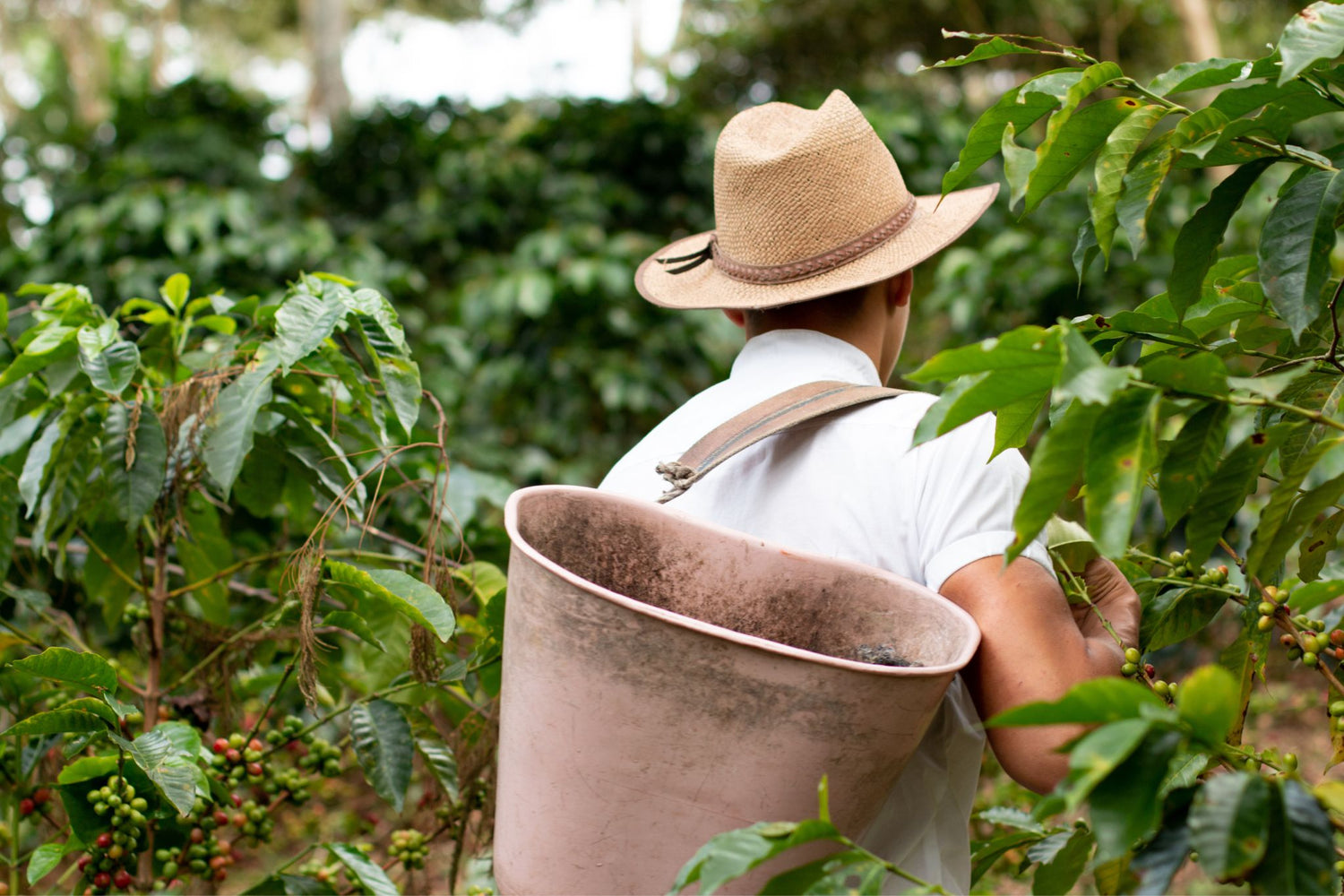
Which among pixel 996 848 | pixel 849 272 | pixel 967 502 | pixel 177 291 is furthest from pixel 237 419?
pixel 996 848

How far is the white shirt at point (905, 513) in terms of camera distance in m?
1.11

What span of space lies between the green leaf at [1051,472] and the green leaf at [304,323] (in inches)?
40.6

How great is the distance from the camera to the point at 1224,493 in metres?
0.90

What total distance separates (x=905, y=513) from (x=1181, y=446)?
0.34 m

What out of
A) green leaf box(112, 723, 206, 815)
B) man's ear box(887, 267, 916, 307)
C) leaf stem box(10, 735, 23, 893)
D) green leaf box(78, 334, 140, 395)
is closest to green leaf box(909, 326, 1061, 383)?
man's ear box(887, 267, 916, 307)

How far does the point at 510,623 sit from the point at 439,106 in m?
5.02

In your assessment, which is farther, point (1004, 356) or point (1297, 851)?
point (1004, 356)

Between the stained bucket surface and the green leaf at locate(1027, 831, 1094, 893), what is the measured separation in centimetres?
16

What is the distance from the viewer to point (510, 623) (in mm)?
1097

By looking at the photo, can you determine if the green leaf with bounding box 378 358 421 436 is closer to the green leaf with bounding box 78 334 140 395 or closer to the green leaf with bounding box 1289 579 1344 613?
the green leaf with bounding box 78 334 140 395

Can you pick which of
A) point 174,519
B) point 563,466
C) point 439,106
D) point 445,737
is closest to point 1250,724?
point 563,466

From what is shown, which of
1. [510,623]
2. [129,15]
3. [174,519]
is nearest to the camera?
[510,623]

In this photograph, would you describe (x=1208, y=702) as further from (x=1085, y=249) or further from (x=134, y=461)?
(x=134, y=461)

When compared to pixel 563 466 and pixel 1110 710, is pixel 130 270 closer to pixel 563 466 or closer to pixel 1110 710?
pixel 563 466
